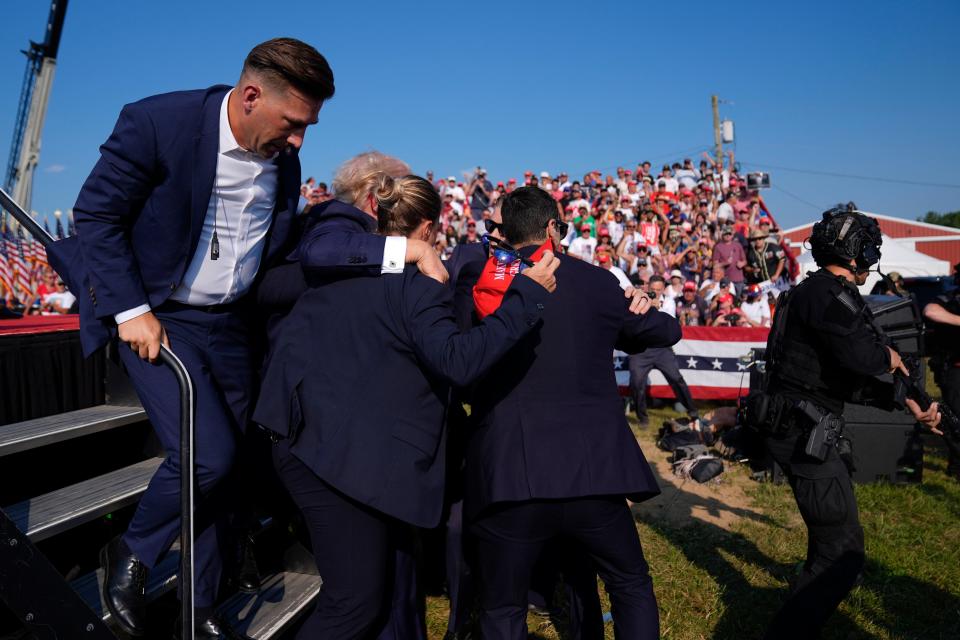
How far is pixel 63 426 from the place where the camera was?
2889 millimetres

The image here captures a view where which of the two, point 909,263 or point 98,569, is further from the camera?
point 909,263

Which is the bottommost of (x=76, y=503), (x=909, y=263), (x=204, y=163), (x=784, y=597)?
(x=784, y=597)

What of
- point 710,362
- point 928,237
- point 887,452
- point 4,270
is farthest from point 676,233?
point 928,237

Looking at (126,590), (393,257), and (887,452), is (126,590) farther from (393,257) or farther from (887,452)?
(887,452)

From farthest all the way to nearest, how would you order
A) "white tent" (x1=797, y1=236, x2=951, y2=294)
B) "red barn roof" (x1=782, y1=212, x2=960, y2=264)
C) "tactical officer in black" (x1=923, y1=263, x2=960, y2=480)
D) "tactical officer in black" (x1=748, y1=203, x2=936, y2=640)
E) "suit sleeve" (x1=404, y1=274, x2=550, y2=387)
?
1. "red barn roof" (x1=782, y1=212, x2=960, y2=264)
2. "white tent" (x1=797, y1=236, x2=951, y2=294)
3. "tactical officer in black" (x1=923, y1=263, x2=960, y2=480)
4. "tactical officer in black" (x1=748, y1=203, x2=936, y2=640)
5. "suit sleeve" (x1=404, y1=274, x2=550, y2=387)

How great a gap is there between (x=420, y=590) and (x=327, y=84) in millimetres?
2426

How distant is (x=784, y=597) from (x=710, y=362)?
6.76 m

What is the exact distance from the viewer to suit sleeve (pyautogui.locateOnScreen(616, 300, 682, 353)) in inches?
107

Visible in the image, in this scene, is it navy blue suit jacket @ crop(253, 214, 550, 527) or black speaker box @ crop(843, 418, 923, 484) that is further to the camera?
black speaker box @ crop(843, 418, 923, 484)

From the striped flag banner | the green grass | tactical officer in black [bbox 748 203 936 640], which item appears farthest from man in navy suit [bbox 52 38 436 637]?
the striped flag banner

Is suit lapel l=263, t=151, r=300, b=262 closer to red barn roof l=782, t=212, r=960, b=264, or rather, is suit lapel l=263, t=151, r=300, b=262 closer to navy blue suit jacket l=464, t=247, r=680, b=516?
navy blue suit jacket l=464, t=247, r=680, b=516

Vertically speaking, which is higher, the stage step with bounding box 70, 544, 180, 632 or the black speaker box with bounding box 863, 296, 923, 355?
the black speaker box with bounding box 863, 296, 923, 355

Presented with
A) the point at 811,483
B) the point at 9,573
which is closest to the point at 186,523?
the point at 9,573

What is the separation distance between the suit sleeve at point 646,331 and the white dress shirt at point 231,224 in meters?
0.97
